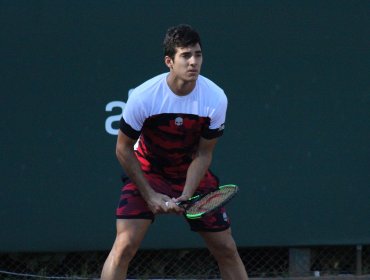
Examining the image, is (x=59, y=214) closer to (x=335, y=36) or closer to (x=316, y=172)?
(x=316, y=172)

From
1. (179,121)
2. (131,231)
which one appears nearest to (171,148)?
(179,121)

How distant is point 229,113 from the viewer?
5863mm

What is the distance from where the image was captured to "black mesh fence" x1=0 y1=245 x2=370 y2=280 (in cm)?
589

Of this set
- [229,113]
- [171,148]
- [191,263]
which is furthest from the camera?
[191,263]

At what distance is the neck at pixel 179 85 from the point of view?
14.8ft

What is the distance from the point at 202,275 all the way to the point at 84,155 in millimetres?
1020

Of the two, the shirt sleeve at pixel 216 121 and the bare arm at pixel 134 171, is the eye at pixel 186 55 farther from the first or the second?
the bare arm at pixel 134 171

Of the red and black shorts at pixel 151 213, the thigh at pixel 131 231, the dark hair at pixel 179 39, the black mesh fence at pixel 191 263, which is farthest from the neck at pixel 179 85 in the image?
the black mesh fence at pixel 191 263

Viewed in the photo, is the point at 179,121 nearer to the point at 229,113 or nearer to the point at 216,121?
the point at 216,121

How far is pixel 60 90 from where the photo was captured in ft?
18.8

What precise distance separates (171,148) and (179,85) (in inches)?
12.4

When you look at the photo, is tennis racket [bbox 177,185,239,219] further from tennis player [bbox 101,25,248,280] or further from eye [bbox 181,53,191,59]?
eye [bbox 181,53,191,59]

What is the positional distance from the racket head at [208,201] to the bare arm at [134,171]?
4.4 inches

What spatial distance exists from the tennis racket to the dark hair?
64 centimetres
